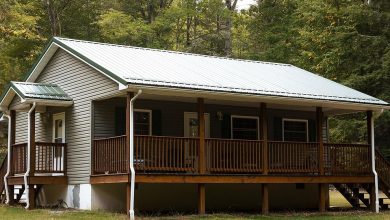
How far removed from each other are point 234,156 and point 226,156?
25cm

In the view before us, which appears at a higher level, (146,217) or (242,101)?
(242,101)

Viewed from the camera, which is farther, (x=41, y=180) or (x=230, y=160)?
(x=41, y=180)

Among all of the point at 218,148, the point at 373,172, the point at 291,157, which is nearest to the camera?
the point at 218,148

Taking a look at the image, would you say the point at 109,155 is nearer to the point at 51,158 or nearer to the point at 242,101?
the point at 51,158

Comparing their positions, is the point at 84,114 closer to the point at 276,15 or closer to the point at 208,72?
the point at 208,72

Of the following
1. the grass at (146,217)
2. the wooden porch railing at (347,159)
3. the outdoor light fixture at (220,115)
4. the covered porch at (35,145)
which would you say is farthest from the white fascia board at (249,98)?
the covered porch at (35,145)

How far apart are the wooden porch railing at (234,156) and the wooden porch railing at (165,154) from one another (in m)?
0.54

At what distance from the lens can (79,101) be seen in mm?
21422

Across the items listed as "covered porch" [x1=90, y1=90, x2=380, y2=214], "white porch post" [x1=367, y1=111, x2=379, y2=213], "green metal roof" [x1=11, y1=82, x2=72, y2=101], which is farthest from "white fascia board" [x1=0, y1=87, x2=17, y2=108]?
"white porch post" [x1=367, y1=111, x2=379, y2=213]

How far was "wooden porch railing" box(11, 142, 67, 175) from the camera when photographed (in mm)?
21484

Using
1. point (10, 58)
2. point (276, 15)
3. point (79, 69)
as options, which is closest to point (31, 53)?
point (10, 58)

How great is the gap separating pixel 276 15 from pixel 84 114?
2599 cm

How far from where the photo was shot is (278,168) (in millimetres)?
21219

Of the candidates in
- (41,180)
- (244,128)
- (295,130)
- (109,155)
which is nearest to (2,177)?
(41,180)
